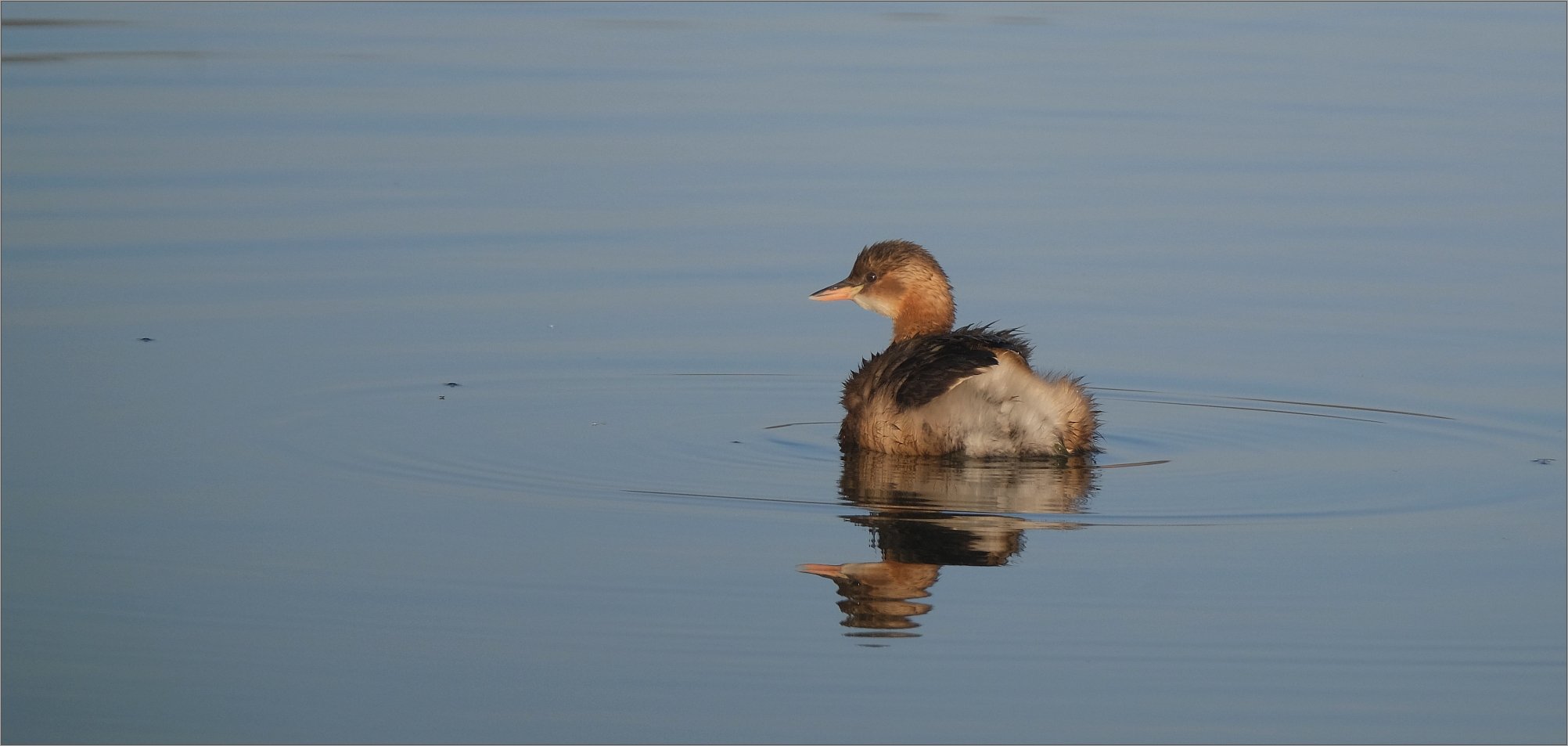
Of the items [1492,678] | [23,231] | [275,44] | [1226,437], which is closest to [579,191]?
[23,231]

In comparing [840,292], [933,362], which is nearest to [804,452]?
[933,362]

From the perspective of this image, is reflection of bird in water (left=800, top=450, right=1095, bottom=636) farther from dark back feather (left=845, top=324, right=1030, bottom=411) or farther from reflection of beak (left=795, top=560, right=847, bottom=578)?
dark back feather (left=845, top=324, right=1030, bottom=411)

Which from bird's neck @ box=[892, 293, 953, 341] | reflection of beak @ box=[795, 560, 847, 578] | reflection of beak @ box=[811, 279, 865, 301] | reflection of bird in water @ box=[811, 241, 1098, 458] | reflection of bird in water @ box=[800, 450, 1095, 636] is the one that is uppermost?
reflection of beak @ box=[811, 279, 865, 301]

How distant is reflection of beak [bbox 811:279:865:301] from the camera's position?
30.2 feet

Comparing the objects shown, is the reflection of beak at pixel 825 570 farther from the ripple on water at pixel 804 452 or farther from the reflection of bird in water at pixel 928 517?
the ripple on water at pixel 804 452

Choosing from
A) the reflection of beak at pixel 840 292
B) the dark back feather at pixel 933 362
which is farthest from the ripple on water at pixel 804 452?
the reflection of beak at pixel 840 292

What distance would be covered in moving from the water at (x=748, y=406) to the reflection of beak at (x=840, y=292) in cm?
35

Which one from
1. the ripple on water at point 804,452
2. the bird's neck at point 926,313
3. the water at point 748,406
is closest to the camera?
the water at point 748,406

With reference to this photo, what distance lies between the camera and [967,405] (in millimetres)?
7723

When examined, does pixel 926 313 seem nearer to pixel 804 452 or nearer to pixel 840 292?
pixel 840 292

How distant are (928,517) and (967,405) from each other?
0.99 meters

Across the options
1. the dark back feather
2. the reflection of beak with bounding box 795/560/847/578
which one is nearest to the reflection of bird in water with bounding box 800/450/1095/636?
the reflection of beak with bounding box 795/560/847/578

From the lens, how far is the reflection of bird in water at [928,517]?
5953 millimetres

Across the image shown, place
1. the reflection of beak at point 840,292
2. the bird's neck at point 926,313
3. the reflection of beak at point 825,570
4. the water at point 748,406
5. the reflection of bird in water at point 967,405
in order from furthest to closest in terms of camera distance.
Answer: the reflection of beak at point 840,292
the bird's neck at point 926,313
the reflection of bird in water at point 967,405
the reflection of beak at point 825,570
the water at point 748,406
